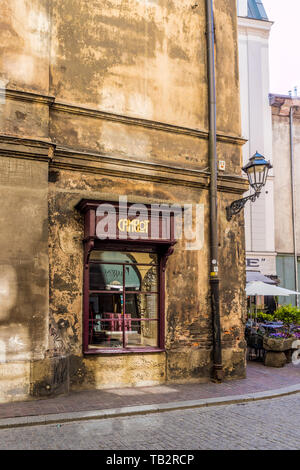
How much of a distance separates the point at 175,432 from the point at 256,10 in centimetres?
2331

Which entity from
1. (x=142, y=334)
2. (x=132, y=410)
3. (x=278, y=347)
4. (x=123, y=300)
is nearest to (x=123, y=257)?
(x=123, y=300)

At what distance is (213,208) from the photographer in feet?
33.2

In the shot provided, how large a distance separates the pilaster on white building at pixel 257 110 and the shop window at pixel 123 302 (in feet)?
45.8

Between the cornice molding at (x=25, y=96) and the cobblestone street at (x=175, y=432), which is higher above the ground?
the cornice molding at (x=25, y=96)

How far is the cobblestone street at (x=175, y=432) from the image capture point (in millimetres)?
5605

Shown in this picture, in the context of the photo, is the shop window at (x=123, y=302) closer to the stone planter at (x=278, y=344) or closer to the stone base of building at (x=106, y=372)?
the stone base of building at (x=106, y=372)

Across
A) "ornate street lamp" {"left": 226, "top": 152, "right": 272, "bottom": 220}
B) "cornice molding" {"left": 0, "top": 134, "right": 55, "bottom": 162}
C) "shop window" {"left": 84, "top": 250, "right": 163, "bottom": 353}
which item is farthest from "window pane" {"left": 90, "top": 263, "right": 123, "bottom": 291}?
"ornate street lamp" {"left": 226, "top": 152, "right": 272, "bottom": 220}

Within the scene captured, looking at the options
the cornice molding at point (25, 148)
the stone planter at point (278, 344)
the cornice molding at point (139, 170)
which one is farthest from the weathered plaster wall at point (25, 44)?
the stone planter at point (278, 344)

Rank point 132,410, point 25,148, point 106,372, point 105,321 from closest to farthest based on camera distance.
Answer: point 132,410 < point 25,148 < point 106,372 < point 105,321

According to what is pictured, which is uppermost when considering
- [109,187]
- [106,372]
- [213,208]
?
[109,187]

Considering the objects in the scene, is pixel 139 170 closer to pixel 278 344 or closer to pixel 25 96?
pixel 25 96

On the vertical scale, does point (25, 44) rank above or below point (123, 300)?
above

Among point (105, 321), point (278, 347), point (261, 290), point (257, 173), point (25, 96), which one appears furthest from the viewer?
point (261, 290)

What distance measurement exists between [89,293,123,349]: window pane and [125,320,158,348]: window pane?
0.19 meters
